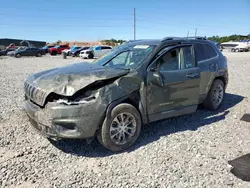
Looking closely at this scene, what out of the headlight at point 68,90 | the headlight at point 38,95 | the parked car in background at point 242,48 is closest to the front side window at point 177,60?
the headlight at point 68,90

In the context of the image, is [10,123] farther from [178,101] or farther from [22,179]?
[178,101]

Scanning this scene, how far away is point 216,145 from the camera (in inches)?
164

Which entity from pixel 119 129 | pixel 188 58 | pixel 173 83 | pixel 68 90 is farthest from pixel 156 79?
pixel 68 90

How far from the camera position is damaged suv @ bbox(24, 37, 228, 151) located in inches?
140

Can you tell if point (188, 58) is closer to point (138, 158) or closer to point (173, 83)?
point (173, 83)

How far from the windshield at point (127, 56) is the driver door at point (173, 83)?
10.6 inches

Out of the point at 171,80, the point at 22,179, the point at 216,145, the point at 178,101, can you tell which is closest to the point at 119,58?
the point at 171,80

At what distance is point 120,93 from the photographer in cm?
380

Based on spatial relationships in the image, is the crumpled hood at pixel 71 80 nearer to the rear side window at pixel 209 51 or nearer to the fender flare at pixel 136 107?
the fender flare at pixel 136 107

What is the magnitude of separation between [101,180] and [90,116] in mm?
927

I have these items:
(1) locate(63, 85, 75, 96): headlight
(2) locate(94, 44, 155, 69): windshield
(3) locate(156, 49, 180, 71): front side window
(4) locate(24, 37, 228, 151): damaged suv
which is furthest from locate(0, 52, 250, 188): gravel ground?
(2) locate(94, 44, 155, 69): windshield

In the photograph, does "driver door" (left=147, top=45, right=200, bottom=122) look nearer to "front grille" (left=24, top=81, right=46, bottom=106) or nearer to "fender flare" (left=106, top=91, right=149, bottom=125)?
"fender flare" (left=106, top=91, right=149, bottom=125)

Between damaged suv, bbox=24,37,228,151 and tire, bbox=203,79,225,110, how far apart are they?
60cm

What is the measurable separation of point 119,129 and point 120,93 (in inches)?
23.3
